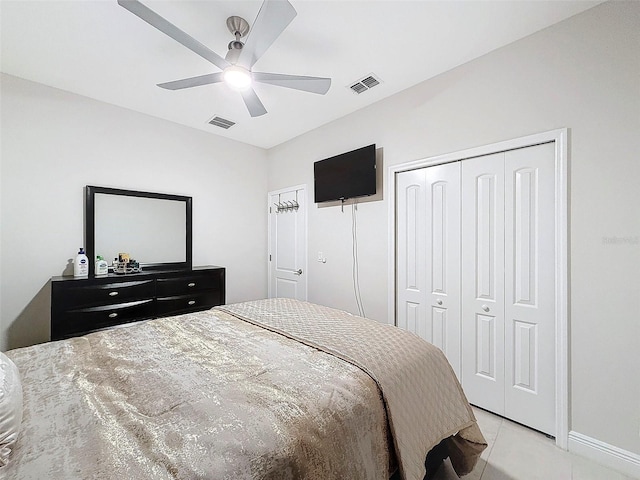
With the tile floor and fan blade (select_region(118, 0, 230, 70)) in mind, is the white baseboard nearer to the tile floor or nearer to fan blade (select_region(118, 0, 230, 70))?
the tile floor

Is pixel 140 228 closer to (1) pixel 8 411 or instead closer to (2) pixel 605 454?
(1) pixel 8 411

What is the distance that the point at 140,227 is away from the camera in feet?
10.6

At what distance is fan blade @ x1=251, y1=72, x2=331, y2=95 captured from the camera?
1907 millimetres

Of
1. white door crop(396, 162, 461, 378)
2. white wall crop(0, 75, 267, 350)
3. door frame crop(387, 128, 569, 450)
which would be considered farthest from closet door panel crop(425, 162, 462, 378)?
white wall crop(0, 75, 267, 350)

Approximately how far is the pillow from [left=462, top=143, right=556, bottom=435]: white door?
260 cm

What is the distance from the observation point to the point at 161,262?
336cm

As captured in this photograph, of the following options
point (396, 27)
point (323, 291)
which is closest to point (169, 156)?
point (323, 291)

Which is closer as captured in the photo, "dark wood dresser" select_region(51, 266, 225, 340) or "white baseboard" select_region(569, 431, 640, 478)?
"white baseboard" select_region(569, 431, 640, 478)

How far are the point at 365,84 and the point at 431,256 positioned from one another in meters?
1.73

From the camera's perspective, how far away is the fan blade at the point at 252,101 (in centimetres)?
214

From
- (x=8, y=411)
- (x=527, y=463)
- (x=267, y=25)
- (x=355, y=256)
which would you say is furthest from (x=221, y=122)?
(x=527, y=463)

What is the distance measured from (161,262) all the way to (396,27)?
131 inches

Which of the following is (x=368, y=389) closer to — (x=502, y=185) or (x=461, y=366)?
(x=461, y=366)

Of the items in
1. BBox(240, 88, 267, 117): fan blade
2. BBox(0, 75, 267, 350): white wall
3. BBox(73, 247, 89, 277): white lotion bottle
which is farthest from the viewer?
BBox(73, 247, 89, 277): white lotion bottle
